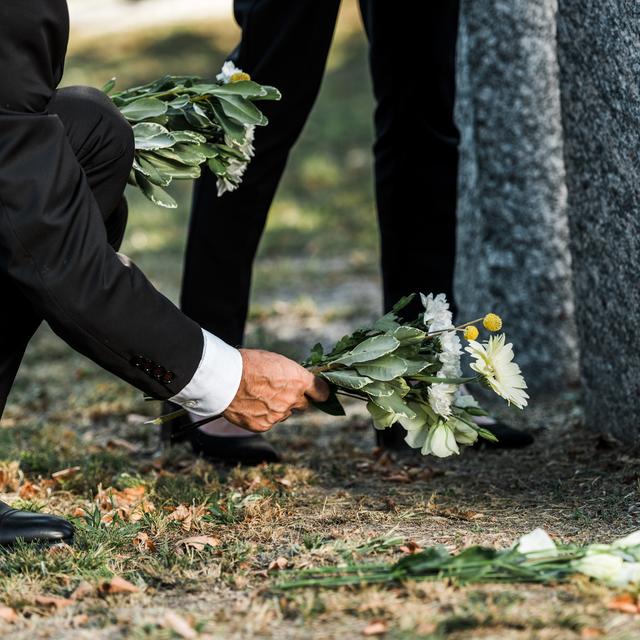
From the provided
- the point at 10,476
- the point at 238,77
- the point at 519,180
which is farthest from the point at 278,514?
the point at 519,180

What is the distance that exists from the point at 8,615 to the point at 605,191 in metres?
1.93

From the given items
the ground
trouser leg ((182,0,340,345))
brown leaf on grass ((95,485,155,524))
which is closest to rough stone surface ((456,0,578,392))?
the ground

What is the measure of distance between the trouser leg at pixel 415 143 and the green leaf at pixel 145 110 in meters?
0.89

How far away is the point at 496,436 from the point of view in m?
3.17

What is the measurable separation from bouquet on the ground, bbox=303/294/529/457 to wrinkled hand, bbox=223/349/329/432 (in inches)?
5.8

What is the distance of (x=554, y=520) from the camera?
7.87 ft

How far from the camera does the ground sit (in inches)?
71.4

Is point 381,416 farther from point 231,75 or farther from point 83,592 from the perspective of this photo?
point 231,75

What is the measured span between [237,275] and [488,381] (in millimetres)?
1013

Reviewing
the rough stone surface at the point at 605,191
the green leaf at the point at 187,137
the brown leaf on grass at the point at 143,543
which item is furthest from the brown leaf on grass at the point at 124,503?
A: the rough stone surface at the point at 605,191

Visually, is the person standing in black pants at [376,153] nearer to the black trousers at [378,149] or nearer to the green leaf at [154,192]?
the black trousers at [378,149]

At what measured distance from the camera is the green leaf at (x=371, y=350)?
7.74 feet

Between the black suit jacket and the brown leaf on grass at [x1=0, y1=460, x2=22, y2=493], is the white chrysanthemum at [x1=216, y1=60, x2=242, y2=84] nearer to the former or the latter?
the black suit jacket

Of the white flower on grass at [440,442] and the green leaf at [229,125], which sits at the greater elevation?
the green leaf at [229,125]
